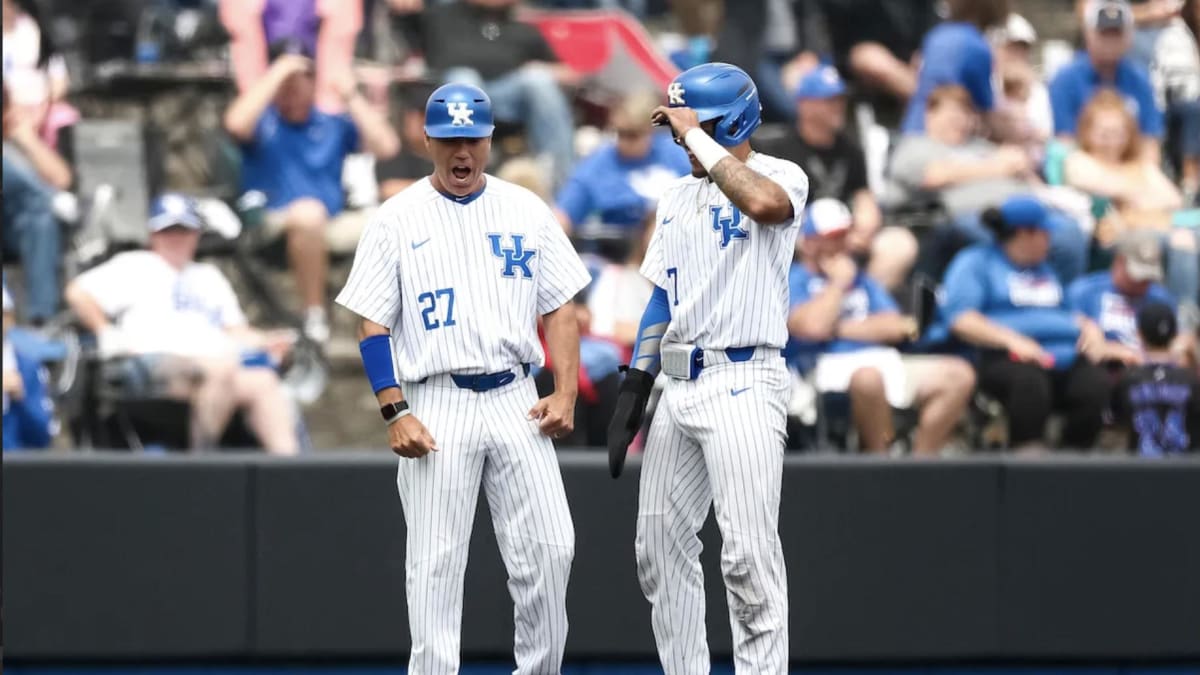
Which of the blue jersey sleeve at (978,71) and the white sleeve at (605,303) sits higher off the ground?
the blue jersey sleeve at (978,71)

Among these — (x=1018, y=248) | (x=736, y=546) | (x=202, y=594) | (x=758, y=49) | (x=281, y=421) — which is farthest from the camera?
(x=758, y=49)

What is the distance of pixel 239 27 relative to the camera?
34.9ft

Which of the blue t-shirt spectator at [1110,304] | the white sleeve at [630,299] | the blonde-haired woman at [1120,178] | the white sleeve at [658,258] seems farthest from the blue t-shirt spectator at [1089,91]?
the white sleeve at [658,258]

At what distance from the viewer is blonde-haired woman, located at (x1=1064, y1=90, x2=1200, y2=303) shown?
9992 mm

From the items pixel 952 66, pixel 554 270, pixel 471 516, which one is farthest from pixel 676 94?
pixel 952 66

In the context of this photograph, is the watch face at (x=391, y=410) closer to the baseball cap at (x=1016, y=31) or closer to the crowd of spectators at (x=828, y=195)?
the crowd of spectators at (x=828, y=195)

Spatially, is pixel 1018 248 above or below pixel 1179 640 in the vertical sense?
above

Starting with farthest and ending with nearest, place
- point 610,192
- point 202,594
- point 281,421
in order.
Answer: point 610,192 → point 281,421 → point 202,594

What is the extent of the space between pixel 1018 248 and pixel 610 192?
2.09 metres

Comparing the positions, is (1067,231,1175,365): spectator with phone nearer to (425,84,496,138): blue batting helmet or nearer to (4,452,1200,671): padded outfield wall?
(4,452,1200,671): padded outfield wall

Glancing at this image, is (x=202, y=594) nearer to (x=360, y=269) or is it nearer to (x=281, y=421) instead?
(x=281, y=421)

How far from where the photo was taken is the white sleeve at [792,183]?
18.6 feet

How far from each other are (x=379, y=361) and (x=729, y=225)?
1.13 metres

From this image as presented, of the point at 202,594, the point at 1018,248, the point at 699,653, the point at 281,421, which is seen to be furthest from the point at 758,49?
the point at 699,653
